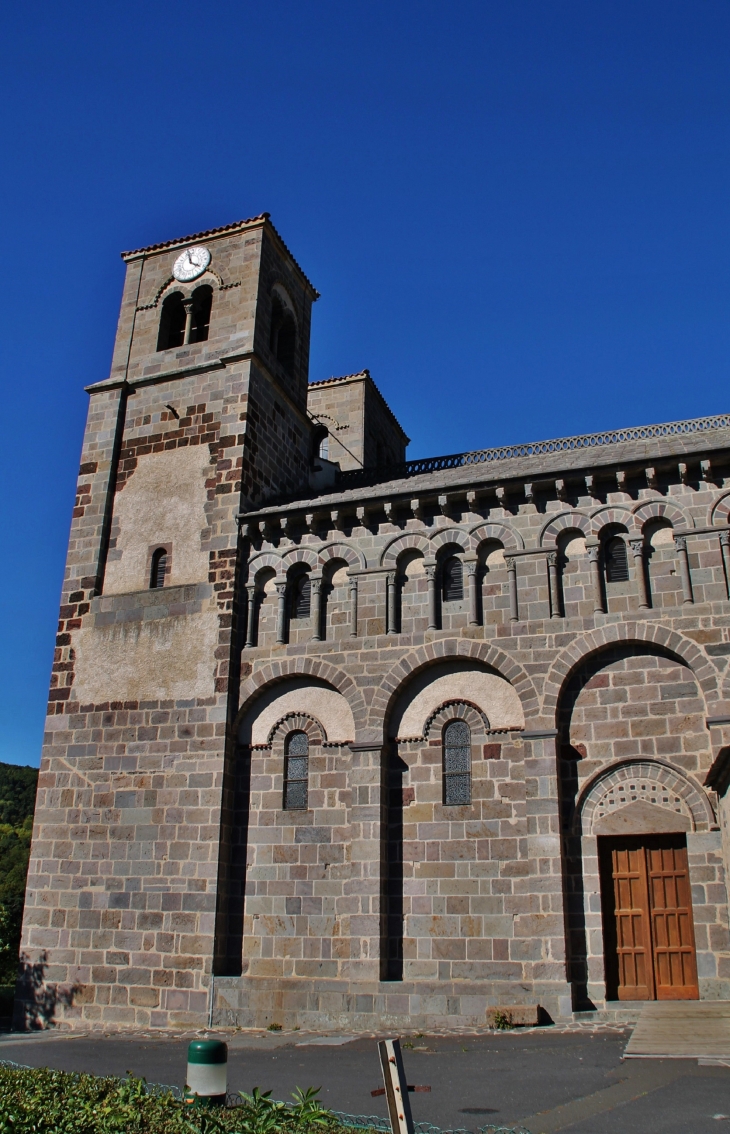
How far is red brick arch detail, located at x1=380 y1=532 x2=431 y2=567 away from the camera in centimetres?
1785

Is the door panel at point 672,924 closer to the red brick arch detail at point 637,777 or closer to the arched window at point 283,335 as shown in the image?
the red brick arch detail at point 637,777

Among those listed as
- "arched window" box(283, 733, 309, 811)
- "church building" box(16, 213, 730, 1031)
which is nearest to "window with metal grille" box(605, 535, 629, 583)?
"church building" box(16, 213, 730, 1031)

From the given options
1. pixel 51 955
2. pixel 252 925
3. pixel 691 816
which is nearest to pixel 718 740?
pixel 691 816

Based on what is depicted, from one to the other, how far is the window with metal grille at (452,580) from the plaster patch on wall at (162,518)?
16.7 ft

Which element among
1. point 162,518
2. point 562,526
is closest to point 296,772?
point 162,518

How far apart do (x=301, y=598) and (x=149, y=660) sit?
3396 millimetres

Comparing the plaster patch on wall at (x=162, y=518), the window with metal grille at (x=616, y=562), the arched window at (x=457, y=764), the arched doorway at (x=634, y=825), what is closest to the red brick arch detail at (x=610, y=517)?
the window with metal grille at (x=616, y=562)

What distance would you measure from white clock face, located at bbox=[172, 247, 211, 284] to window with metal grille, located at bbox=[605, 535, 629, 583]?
12.5 metres

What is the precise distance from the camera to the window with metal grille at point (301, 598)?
18562 mm

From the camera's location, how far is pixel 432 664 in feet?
56.0

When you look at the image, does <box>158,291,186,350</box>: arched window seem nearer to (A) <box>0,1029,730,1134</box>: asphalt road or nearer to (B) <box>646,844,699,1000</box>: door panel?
(A) <box>0,1029,730,1134</box>: asphalt road

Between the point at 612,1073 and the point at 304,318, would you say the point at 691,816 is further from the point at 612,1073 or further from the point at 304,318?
the point at 304,318

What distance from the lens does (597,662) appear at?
1606cm

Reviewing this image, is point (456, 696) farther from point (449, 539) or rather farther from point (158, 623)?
point (158, 623)
